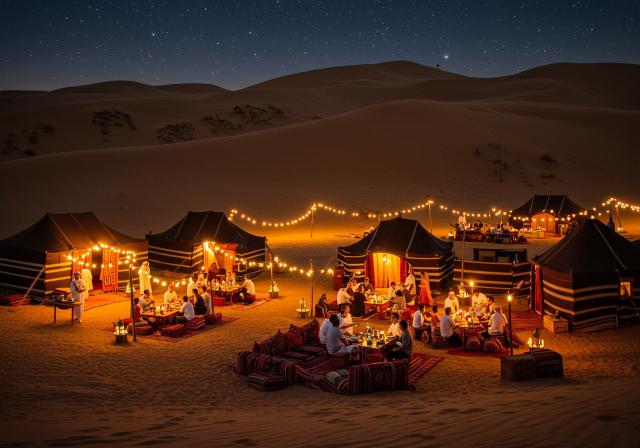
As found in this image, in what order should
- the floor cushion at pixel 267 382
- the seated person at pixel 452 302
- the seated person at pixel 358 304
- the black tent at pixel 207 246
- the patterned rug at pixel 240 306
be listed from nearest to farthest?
the floor cushion at pixel 267 382
the seated person at pixel 452 302
the seated person at pixel 358 304
the patterned rug at pixel 240 306
the black tent at pixel 207 246

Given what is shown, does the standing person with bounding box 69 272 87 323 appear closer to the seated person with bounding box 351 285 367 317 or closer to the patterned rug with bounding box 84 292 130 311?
the patterned rug with bounding box 84 292 130 311

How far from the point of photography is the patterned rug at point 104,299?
18391 millimetres

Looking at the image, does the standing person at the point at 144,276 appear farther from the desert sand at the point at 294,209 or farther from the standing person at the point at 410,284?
the standing person at the point at 410,284

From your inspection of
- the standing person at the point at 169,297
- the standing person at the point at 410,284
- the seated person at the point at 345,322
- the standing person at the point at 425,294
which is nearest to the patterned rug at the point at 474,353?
the seated person at the point at 345,322

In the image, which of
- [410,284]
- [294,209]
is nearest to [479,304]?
[410,284]

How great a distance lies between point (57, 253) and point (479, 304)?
13.1 metres

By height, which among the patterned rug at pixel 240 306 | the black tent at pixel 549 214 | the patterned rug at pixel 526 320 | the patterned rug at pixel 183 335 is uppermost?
the black tent at pixel 549 214

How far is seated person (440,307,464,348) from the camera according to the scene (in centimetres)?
1356

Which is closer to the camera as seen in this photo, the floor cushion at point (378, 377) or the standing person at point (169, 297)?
the floor cushion at point (378, 377)

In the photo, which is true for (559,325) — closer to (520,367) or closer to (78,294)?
(520,367)

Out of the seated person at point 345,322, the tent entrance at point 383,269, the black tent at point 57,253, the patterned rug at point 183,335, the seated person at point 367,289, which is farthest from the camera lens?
the tent entrance at point 383,269

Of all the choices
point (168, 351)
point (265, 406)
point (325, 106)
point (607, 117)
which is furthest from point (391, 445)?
point (325, 106)

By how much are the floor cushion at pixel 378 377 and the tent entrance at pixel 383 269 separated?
31.3 feet

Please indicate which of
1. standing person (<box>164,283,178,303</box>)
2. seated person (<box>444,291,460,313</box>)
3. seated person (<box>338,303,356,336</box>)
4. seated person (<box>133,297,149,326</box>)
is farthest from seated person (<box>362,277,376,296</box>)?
seated person (<box>133,297,149,326</box>)
